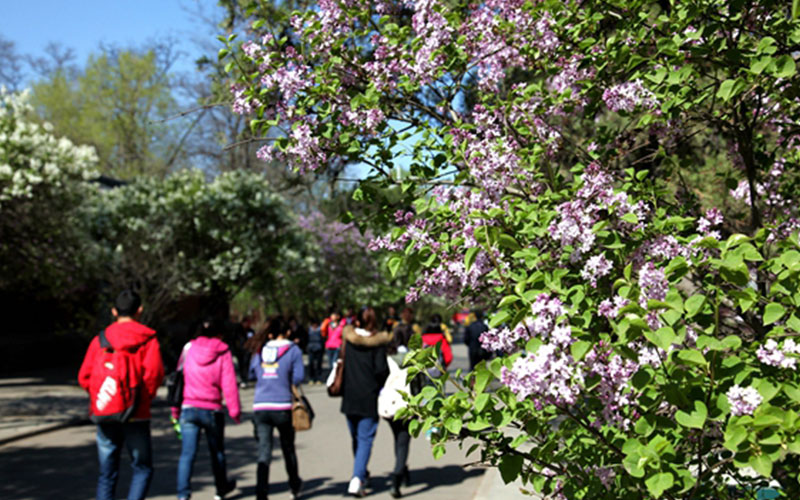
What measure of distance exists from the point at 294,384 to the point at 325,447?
13.0 feet

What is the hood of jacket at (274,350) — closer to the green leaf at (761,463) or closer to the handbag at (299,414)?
the handbag at (299,414)

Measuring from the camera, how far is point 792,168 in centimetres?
482

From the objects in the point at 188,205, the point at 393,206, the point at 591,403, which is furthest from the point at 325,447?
the point at 188,205

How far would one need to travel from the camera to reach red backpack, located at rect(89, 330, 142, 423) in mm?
6223

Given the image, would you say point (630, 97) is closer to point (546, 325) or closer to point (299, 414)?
point (546, 325)

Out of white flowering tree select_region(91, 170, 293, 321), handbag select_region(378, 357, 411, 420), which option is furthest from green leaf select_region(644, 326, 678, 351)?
white flowering tree select_region(91, 170, 293, 321)

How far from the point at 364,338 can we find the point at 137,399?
9.63ft

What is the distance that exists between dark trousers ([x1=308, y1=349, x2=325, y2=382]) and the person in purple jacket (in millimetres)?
14141

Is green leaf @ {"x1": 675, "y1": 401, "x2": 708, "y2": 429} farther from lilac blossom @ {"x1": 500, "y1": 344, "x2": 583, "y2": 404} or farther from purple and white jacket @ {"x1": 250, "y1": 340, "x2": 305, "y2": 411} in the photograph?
purple and white jacket @ {"x1": 250, "y1": 340, "x2": 305, "y2": 411}

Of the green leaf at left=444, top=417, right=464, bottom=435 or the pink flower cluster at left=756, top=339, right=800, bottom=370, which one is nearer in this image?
the pink flower cluster at left=756, top=339, right=800, bottom=370

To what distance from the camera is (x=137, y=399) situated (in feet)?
20.8

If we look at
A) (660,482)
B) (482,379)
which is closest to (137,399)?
(482,379)

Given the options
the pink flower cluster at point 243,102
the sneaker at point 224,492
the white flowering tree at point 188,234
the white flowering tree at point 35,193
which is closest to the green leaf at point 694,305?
the pink flower cluster at point 243,102

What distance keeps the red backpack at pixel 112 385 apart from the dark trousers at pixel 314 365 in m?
16.2
